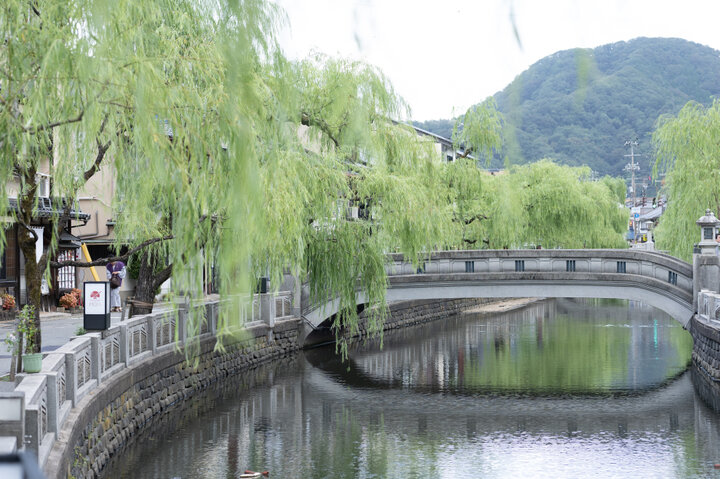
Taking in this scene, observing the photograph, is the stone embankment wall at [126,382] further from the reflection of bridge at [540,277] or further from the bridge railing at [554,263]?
the bridge railing at [554,263]

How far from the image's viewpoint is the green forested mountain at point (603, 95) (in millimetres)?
2721

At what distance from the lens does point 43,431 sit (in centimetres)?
969

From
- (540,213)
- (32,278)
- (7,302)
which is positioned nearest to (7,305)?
(7,302)

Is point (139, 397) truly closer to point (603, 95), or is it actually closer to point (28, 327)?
point (28, 327)

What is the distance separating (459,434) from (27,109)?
38.2ft

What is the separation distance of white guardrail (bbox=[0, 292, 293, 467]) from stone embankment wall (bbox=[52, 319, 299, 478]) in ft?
0.62

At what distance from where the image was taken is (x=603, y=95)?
294 centimetres

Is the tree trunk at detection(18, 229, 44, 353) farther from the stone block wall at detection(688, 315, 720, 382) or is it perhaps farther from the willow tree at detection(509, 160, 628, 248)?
the willow tree at detection(509, 160, 628, 248)

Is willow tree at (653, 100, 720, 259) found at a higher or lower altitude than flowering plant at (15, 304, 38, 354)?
higher

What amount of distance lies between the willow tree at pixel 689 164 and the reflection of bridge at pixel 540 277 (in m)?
1.68

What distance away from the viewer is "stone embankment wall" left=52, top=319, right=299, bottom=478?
1141cm

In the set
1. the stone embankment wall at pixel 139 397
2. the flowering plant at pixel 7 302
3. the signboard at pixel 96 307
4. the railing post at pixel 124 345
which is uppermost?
the signboard at pixel 96 307

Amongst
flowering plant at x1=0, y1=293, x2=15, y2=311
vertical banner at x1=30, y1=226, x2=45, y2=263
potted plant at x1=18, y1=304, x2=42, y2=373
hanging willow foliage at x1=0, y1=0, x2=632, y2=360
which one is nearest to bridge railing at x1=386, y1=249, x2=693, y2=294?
hanging willow foliage at x1=0, y1=0, x2=632, y2=360

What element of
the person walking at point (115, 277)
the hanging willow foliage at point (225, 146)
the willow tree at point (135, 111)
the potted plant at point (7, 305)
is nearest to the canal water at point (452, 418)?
the hanging willow foliage at point (225, 146)
